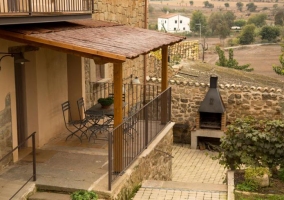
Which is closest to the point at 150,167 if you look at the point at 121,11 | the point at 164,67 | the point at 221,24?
the point at 164,67

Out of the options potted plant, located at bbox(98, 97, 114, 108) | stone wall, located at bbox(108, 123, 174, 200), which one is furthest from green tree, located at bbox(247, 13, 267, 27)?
potted plant, located at bbox(98, 97, 114, 108)

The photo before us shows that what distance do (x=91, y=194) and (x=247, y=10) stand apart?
99563 millimetres

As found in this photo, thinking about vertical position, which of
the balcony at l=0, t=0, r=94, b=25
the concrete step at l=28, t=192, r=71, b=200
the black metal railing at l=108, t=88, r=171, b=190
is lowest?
the concrete step at l=28, t=192, r=71, b=200

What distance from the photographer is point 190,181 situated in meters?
13.0

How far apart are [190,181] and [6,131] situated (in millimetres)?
6236

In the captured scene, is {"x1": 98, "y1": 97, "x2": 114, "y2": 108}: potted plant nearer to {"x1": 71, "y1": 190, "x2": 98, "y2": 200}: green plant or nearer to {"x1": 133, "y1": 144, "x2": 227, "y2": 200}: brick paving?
{"x1": 133, "y1": 144, "x2": 227, "y2": 200}: brick paving

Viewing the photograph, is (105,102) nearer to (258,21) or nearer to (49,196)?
(49,196)

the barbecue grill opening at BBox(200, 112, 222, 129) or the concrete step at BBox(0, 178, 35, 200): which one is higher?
the concrete step at BBox(0, 178, 35, 200)

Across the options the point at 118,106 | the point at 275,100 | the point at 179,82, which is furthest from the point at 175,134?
the point at 118,106

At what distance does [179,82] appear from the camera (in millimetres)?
16969

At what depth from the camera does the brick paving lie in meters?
8.34

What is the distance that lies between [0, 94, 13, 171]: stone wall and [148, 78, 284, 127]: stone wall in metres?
9.27

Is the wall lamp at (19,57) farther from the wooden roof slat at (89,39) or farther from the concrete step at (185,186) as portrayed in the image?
the concrete step at (185,186)

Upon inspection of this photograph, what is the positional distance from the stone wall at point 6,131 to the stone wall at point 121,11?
4820 millimetres
